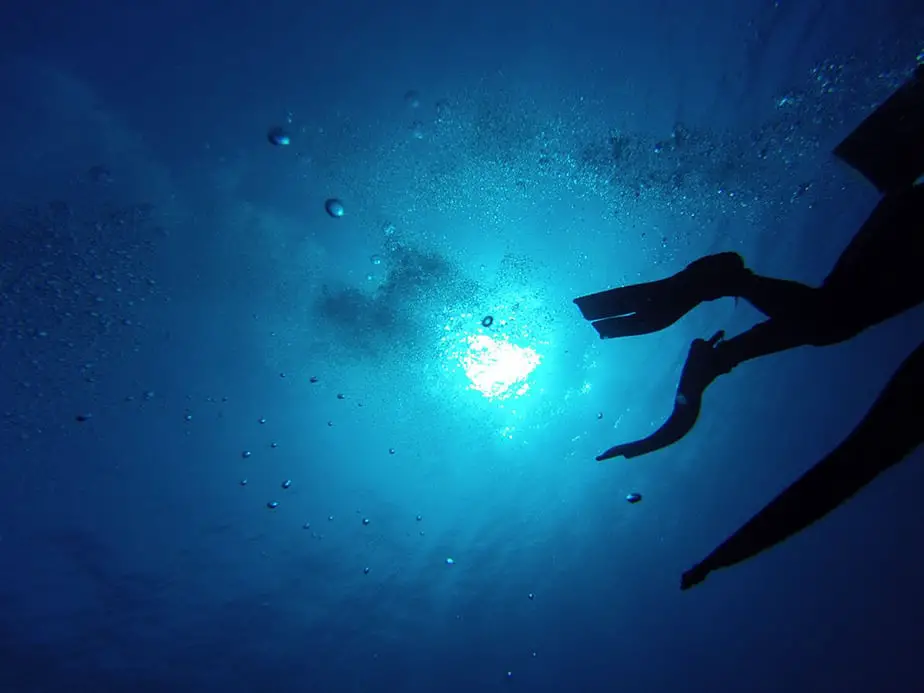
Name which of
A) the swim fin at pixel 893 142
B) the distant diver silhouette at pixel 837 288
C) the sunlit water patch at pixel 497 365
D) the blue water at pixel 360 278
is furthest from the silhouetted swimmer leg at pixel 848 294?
the sunlit water patch at pixel 497 365

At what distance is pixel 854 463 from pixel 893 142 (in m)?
1.28

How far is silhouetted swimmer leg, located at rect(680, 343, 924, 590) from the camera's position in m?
1.44

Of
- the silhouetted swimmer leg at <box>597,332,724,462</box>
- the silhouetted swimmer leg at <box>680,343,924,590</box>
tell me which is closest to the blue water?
the silhouetted swimmer leg at <box>597,332,724,462</box>

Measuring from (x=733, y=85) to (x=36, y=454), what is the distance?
15086mm

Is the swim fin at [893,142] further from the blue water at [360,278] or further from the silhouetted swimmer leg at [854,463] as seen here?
the blue water at [360,278]

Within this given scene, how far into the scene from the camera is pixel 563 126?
7.61m

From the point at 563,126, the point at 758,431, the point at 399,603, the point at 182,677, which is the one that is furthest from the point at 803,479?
the point at 182,677

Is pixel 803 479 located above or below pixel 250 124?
below

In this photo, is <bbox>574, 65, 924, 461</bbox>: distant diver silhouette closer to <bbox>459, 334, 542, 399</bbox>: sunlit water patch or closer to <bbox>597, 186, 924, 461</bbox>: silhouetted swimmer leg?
<bbox>597, 186, 924, 461</bbox>: silhouetted swimmer leg

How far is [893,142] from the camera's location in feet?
5.97

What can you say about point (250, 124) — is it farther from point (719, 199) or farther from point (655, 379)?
point (655, 379)

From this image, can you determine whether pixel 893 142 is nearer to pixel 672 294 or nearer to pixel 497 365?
pixel 672 294

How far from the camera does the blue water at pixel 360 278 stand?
6.52 metres

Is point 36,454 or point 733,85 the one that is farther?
point 36,454
